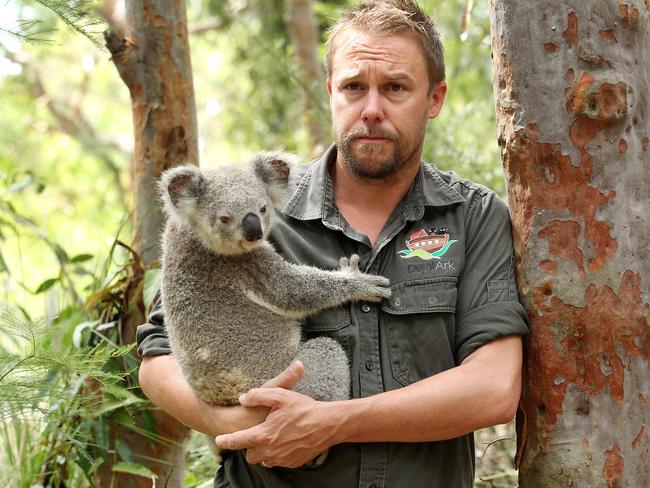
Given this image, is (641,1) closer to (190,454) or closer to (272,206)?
(272,206)

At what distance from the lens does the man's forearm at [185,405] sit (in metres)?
2.31

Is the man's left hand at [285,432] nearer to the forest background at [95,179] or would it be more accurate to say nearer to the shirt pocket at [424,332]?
the shirt pocket at [424,332]

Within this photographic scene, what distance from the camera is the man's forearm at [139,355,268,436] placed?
2.31 metres

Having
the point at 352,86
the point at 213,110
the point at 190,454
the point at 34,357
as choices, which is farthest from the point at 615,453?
the point at 213,110

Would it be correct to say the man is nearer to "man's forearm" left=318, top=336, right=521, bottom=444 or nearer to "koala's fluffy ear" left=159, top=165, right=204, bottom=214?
"man's forearm" left=318, top=336, right=521, bottom=444

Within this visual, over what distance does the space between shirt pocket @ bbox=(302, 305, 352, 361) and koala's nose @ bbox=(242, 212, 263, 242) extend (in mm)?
372

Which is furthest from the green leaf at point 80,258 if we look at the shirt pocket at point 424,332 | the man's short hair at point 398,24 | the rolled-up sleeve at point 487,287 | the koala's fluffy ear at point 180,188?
the rolled-up sleeve at point 487,287

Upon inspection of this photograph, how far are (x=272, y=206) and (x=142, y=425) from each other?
1.37 meters

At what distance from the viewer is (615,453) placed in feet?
7.11

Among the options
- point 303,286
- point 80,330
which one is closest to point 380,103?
point 303,286

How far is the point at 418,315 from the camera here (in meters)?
2.37

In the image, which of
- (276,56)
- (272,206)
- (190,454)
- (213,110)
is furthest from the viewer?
(213,110)

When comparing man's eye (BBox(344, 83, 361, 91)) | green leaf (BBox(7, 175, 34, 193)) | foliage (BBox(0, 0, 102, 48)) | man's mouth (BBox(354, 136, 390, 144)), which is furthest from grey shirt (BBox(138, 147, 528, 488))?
green leaf (BBox(7, 175, 34, 193))

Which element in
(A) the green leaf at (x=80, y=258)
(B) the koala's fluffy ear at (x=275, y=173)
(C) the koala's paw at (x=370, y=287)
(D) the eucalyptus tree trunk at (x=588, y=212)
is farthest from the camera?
(A) the green leaf at (x=80, y=258)
